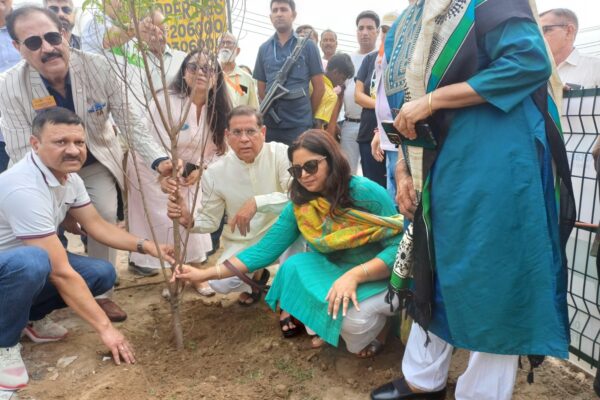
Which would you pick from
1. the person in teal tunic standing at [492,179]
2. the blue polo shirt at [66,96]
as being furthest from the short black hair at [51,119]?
the person in teal tunic standing at [492,179]

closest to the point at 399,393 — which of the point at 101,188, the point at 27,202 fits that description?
the point at 27,202

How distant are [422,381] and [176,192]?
57.7 inches

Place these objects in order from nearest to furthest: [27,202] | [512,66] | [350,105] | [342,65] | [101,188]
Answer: [512,66] → [27,202] → [101,188] → [350,105] → [342,65]

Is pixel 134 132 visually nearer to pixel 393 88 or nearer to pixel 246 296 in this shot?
pixel 246 296

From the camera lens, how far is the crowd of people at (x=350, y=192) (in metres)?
1.51

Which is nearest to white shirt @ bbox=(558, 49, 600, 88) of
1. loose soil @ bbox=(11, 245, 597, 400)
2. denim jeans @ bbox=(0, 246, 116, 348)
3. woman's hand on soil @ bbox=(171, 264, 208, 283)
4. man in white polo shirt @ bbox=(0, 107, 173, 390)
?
loose soil @ bbox=(11, 245, 597, 400)

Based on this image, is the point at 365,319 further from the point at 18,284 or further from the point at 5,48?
the point at 5,48

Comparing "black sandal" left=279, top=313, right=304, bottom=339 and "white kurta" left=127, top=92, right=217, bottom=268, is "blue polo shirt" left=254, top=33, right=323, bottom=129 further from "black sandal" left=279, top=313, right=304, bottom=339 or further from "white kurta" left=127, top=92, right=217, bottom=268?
"black sandal" left=279, top=313, right=304, bottom=339

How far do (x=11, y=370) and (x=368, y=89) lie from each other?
10.3ft

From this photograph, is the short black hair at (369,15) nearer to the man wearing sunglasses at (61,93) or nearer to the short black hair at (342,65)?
the short black hair at (342,65)

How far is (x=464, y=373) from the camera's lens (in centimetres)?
177

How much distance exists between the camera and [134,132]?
2.87 m

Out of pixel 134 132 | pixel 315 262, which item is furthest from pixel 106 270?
pixel 315 262

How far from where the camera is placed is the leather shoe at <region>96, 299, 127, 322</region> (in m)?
2.88
